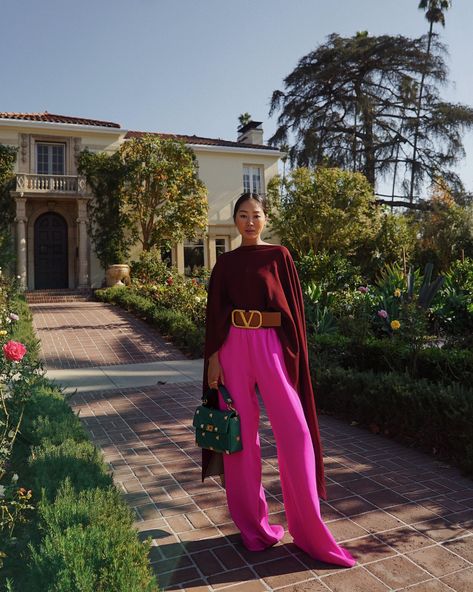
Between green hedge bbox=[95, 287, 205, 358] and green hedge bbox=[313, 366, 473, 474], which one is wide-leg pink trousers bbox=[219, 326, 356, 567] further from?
green hedge bbox=[95, 287, 205, 358]

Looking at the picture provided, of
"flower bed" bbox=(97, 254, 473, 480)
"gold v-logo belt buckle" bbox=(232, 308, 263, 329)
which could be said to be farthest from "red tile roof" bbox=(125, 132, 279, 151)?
"gold v-logo belt buckle" bbox=(232, 308, 263, 329)

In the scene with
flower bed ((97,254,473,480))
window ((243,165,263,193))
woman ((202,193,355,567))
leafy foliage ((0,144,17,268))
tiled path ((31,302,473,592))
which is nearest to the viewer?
tiled path ((31,302,473,592))

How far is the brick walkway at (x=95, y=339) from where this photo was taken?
32.0 ft

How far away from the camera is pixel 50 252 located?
69.2 feet

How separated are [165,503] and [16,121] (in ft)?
66.1

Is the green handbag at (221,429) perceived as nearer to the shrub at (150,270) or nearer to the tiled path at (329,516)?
the tiled path at (329,516)

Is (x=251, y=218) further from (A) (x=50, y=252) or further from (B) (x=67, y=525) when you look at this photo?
(A) (x=50, y=252)

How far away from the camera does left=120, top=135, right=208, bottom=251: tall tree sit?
20.3 m

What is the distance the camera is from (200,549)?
9.41ft

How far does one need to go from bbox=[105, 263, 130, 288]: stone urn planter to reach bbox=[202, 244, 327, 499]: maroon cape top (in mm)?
17182

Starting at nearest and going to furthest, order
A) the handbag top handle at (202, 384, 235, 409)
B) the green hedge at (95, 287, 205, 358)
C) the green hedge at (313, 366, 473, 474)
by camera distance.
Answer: the handbag top handle at (202, 384, 235, 409)
the green hedge at (313, 366, 473, 474)
the green hedge at (95, 287, 205, 358)

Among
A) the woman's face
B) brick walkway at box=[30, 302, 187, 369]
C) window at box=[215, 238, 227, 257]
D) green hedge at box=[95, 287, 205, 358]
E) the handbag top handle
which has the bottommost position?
brick walkway at box=[30, 302, 187, 369]

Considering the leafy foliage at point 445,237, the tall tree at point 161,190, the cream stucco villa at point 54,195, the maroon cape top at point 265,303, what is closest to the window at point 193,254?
the cream stucco villa at point 54,195

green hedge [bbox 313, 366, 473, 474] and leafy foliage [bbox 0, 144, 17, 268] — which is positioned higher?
leafy foliage [bbox 0, 144, 17, 268]
